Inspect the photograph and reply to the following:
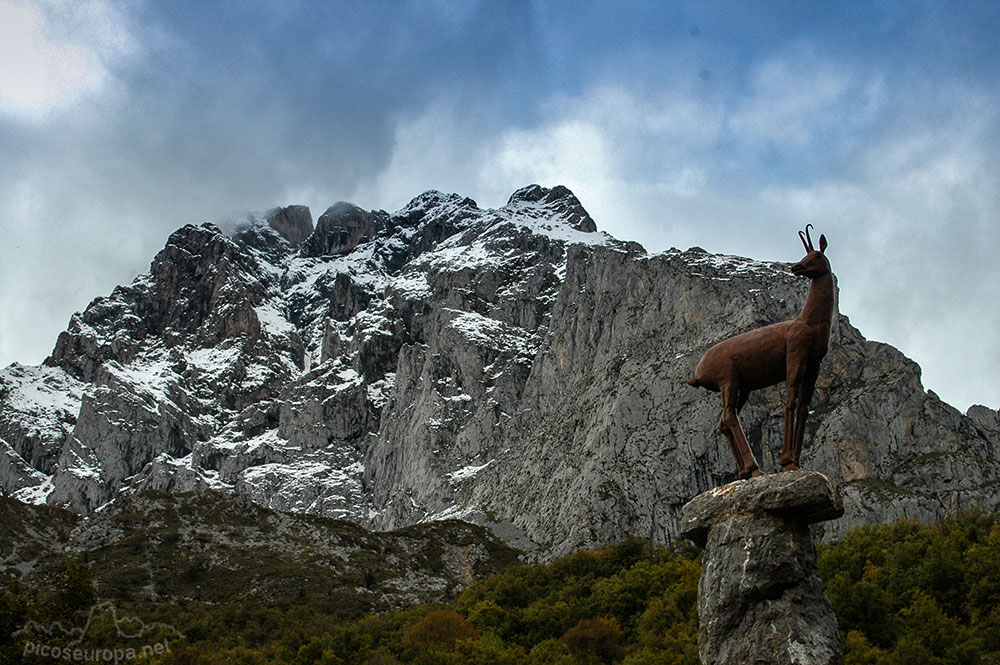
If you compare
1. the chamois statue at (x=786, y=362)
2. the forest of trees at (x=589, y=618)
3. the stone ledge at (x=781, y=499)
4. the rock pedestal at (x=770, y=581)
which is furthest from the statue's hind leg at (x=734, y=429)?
the forest of trees at (x=589, y=618)

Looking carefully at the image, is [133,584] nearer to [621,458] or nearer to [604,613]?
[604,613]

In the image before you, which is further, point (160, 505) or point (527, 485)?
point (527, 485)

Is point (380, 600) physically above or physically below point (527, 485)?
below

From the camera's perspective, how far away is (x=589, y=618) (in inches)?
2223

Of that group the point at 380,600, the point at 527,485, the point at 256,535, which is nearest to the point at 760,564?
the point at 380,600

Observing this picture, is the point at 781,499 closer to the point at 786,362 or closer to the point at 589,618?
the point at 786,362

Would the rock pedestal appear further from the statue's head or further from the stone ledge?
the statue's head

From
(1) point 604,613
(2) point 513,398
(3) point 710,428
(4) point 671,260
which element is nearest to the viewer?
(1) point 604,613

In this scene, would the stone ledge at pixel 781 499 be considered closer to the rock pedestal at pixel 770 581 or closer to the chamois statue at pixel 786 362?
the rock pedestal at pixel 770 581

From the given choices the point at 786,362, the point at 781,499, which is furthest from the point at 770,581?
the point at 786,362

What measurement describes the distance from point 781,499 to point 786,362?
2.21m

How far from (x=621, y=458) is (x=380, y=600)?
38.5 metres

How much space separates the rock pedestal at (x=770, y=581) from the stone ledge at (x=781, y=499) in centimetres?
1

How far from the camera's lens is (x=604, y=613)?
58.2m
